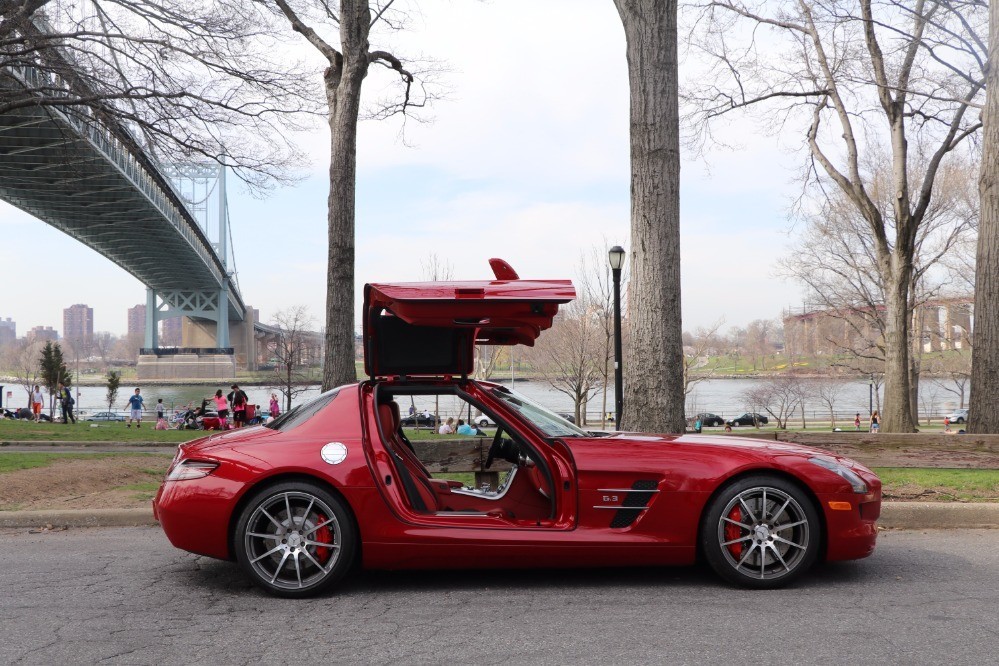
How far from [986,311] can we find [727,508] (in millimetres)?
8091

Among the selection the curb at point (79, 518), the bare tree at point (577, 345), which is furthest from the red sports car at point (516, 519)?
the bare tree at point (577, 345)

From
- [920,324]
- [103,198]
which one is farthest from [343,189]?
[920,324]

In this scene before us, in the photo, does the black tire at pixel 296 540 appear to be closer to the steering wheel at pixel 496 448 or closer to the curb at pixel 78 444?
the steering wheel at pixel 496 448

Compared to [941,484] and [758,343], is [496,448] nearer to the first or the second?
[941,484]

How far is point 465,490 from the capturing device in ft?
18.1

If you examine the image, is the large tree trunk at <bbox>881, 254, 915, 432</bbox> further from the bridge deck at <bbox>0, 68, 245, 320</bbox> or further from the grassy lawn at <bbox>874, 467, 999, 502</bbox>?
the bridge deck at <bbox>0, 68, 245, 320</bbox>

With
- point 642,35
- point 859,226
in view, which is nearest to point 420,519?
point 642,35

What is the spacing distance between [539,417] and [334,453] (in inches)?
48.7

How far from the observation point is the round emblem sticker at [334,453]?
4781mm

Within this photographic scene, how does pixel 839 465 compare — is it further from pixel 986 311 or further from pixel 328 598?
pixel 986 311

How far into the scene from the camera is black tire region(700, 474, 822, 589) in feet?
15.4

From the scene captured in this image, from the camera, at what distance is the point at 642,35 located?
27.2 ft

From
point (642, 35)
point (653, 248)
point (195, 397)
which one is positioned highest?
point (642, 35)

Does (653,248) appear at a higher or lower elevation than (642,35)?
lower
